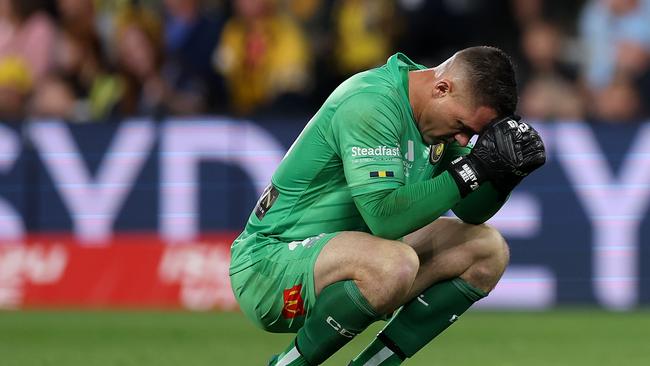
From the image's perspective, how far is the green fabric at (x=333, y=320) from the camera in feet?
17.5

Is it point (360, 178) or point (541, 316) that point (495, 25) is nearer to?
point (541, 316)

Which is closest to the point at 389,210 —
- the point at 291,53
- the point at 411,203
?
the point at 411,203

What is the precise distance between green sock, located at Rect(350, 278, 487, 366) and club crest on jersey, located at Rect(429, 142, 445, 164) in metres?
0.52

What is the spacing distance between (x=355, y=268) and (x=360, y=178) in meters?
0.36

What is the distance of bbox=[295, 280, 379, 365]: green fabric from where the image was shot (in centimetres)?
532

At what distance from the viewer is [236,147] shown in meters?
11.0

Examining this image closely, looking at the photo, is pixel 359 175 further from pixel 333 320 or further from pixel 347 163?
pixel 333 320

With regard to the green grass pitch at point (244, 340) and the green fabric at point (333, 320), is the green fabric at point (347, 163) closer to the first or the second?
the green fabric at point (333, 320)

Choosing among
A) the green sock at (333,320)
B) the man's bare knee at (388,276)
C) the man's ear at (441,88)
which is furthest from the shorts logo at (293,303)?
the man's ear at (441,88)

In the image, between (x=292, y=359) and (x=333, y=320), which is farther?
(x=292, y=359)

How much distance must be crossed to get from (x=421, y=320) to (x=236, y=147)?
5.43 m

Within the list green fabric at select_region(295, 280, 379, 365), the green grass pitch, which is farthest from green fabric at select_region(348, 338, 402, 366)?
the green grass pitch

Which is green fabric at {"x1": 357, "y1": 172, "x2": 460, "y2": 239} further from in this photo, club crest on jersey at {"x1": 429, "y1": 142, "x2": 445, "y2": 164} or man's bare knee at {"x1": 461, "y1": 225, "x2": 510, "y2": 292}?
man's bare knee at {"x1": 461, "y1": 225, "x2": 510, "y2": 292}

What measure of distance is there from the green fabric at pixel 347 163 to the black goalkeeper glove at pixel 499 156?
13cm
